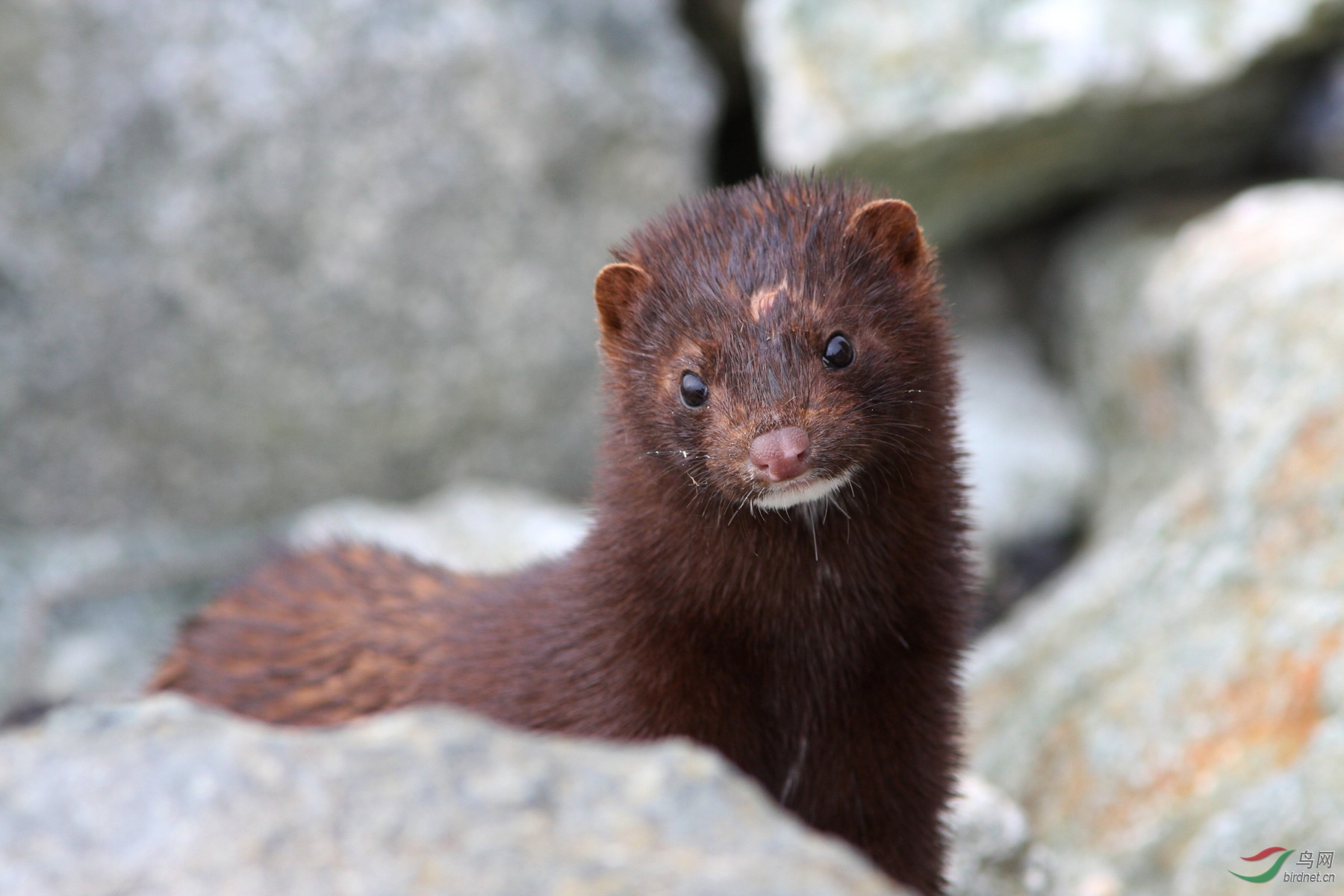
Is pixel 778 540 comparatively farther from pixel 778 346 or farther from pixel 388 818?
pixel 388 818

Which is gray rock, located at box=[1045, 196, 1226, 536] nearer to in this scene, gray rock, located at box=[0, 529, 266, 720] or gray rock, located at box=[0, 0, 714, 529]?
gray rock, located at box=[0, 0, 714, 529]

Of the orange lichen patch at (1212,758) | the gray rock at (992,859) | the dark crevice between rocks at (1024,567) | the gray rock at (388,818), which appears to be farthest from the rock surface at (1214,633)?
the gray rock at (388,818)

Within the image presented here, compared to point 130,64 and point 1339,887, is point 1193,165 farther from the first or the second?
point 130,64

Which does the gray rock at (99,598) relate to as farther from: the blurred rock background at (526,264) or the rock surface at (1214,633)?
the rock surface at (1214,633)

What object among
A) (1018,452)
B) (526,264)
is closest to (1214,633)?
(1018,452)

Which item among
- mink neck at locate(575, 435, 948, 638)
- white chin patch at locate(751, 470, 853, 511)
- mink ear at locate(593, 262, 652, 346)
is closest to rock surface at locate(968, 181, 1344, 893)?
mink neck at locate(575, 435, 948, 638)

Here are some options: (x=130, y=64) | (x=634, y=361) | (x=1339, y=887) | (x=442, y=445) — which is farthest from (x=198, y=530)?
(x=1339, y=887)
